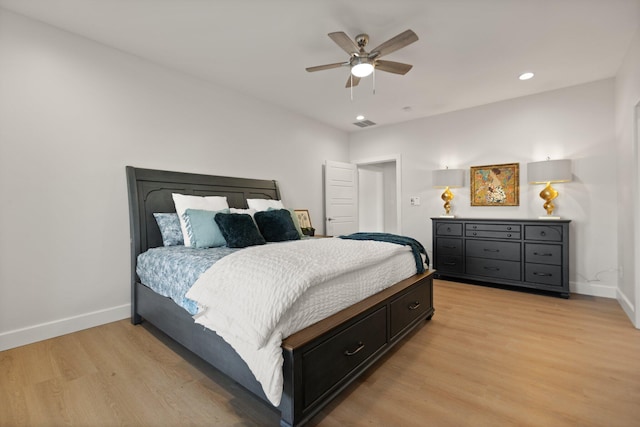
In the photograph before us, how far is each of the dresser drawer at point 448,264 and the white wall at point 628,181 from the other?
1679 mm

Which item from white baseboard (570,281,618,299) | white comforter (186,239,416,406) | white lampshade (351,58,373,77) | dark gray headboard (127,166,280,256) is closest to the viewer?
white comforter (186,239,416,406)

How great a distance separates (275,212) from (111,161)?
1.69 meters

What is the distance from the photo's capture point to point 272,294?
4.66 feet

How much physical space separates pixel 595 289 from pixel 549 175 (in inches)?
60.5

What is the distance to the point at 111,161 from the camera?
2816 mm

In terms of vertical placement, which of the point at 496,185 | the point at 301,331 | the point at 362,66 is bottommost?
the point at 301,331

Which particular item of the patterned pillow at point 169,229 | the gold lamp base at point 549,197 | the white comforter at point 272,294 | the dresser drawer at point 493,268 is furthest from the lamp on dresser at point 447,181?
the patterned pillow at point 169,229

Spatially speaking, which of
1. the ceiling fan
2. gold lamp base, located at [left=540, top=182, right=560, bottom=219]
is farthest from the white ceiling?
gold lamp base, located at [left=540, top=182, right=560, bottom=219]

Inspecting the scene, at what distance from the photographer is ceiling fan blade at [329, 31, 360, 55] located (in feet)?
6.93

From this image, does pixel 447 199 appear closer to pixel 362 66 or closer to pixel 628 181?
pixel 628 181

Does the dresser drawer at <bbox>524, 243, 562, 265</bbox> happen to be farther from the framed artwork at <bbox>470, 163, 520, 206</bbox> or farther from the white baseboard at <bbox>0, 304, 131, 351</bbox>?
the white baseboard at <bbox>0, 304, 131, 351</bbox>

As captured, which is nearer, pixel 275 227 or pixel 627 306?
pixel 627 306

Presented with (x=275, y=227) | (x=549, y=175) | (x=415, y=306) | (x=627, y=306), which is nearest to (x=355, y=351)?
(x=415, y=306)

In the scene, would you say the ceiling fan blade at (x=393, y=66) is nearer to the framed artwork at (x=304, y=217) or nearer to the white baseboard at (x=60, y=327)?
the framed artwork at (x=304, y=217)
